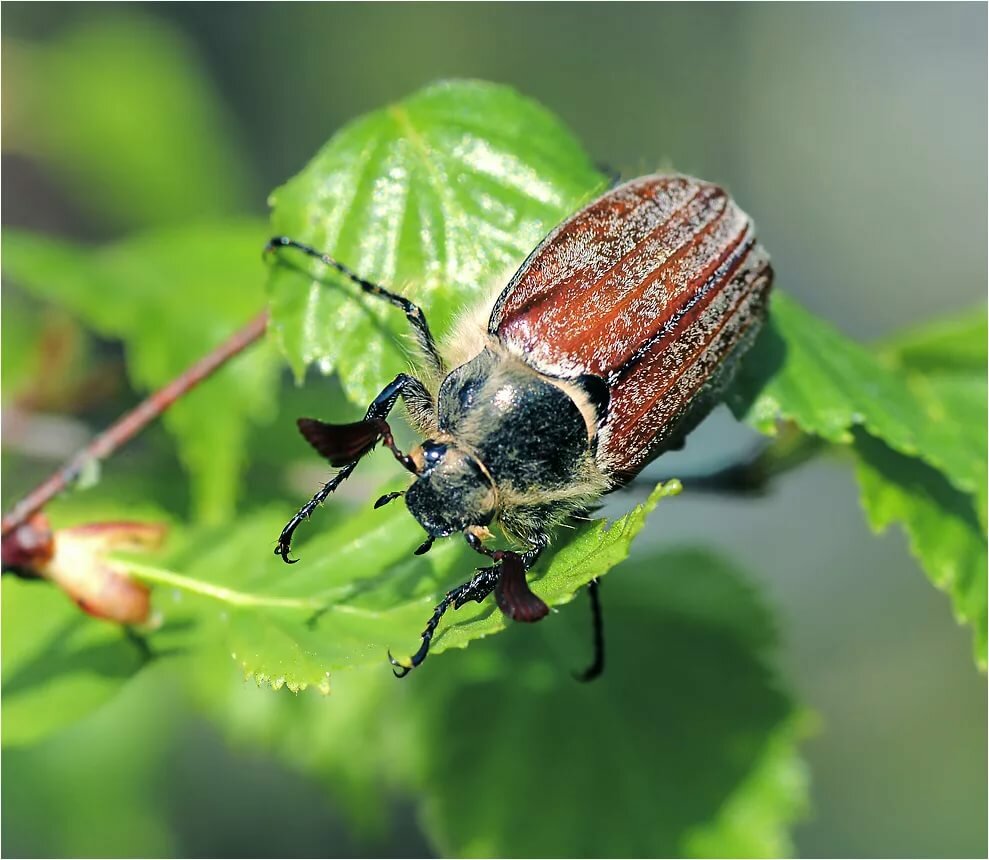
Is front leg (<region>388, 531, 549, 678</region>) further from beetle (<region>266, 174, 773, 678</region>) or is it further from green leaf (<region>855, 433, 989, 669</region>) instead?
green leaf (<region>855, 433, 989, 669</region>)

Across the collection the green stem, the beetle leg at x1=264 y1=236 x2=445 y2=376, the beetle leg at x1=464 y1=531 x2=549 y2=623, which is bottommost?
the green stem

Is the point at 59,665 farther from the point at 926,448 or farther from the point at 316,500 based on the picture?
the point at 926,448

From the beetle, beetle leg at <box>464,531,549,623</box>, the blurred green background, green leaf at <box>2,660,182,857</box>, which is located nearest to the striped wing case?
the beetle

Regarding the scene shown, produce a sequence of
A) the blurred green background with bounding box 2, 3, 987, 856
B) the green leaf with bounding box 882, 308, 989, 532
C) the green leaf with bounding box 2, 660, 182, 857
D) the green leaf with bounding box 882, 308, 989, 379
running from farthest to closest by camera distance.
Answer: the blurred green background with bounding box 2, 3, 987, 856
the green leaf with bounding box 2, 660, 182, 857
the green leaf with bounding box 882, 308, 989, 379
the green leaf with bounding box 882, 308, 989, 532

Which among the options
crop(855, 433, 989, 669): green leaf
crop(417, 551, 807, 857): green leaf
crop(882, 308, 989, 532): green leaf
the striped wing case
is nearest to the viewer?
the striped wing case

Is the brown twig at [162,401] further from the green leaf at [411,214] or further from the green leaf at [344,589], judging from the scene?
the green leaf at [344,589]

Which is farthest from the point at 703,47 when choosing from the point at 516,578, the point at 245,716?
the point at 516,578

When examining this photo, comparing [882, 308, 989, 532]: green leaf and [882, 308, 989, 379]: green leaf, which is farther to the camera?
[882, 308, 989, 379]: green leaf
